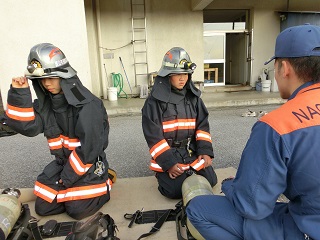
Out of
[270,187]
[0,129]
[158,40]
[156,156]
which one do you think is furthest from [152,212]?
[158,40]

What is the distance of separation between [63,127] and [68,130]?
0.18ft

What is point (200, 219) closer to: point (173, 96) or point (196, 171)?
point (196, 171)

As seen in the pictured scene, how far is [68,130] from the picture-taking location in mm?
2248

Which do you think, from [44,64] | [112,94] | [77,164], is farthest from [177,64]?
[112,94]

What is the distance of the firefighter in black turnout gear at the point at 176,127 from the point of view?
2.43 metres

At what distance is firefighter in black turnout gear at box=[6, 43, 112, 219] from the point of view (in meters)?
2.07

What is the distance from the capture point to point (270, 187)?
1.16 metres

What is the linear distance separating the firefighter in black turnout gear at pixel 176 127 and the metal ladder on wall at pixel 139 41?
627cm

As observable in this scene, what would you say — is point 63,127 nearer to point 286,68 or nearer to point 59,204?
point 59,204

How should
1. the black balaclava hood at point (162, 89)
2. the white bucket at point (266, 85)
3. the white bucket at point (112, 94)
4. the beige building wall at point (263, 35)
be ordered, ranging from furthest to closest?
the beige building wall at point (263, 35) → the white bucket at point (266, 85) → the white bucket at point (112, 94) → the black balaclava hood at point (162, 89)

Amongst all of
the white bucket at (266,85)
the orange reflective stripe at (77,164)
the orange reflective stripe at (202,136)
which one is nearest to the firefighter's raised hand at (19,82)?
the orange reflective stripe at (77,164)

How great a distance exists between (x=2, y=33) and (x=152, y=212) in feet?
18.9

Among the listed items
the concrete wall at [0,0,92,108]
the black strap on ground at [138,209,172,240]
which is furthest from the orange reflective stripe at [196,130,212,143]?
the concrete wall at [0,0,92,108]

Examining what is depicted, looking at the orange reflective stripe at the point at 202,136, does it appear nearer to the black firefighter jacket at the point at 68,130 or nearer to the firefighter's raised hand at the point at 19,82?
the black firefighter jacket at the point at 68,130
